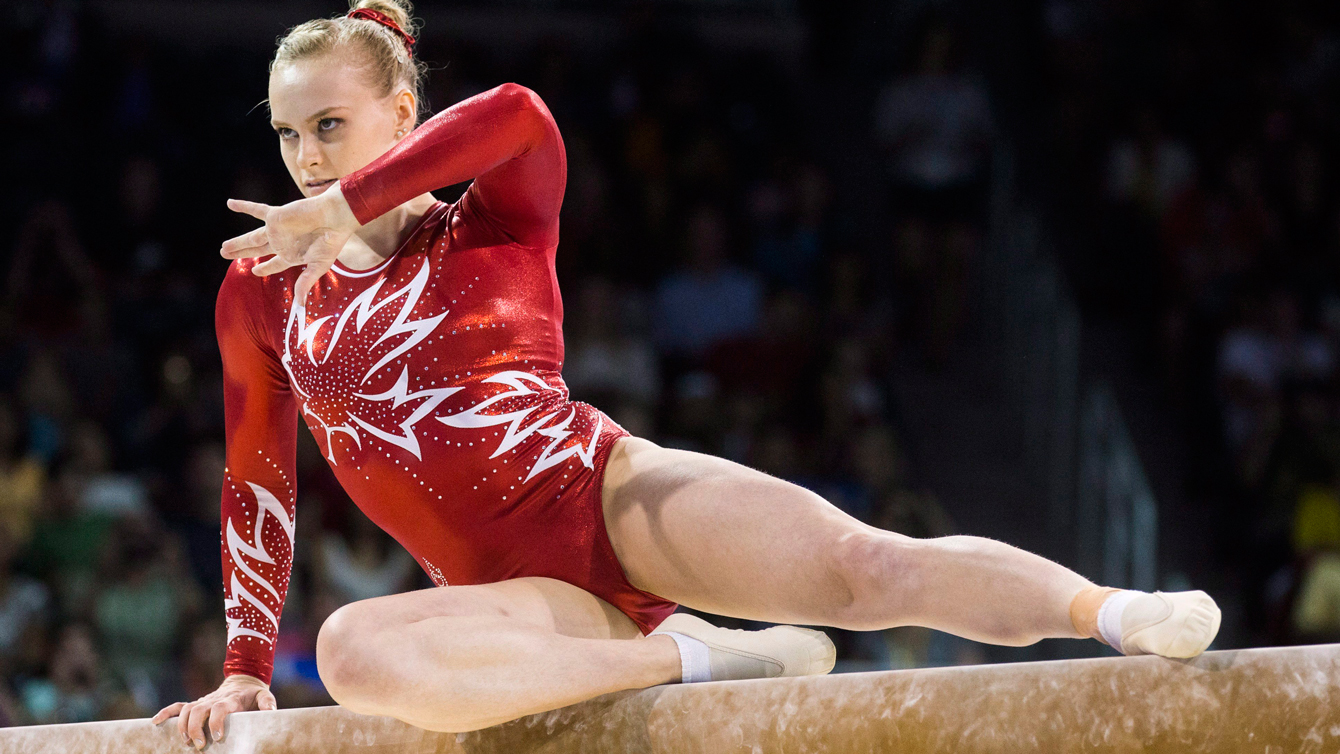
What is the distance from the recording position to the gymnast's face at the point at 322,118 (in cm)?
212

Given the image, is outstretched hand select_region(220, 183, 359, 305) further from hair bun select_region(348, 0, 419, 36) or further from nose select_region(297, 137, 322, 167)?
hair bun select_region(348, 0, 419, 36)

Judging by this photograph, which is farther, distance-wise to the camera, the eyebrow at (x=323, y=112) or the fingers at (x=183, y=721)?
the eyebrow at (x=323, y=112)

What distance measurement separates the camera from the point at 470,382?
2.08 m

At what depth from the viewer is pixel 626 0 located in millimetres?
7520

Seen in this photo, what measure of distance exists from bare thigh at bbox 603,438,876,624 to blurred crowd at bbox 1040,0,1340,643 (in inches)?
145

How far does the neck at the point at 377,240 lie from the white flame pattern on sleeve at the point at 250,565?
1.60 feet

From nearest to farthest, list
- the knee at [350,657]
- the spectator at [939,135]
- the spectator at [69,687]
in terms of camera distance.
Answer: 1. the knee at [350,657]
2. the spectator at [69,687]
3. the spectator at [939,135]

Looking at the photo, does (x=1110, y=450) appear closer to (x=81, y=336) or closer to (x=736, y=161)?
(x=736, y=161)

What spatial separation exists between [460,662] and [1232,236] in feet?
17.5

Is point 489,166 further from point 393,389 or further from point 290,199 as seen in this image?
point 290,199

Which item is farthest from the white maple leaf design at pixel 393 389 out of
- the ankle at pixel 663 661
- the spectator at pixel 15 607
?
the spectator at pixel 15 607

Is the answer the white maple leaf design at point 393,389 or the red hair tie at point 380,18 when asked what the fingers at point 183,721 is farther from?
the red hair tie at point 380,18

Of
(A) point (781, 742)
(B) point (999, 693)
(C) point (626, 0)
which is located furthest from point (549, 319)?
(C) point (626, 0)

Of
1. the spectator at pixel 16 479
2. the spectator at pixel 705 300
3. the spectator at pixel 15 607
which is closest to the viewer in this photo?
the spectator at pixel 15 607
